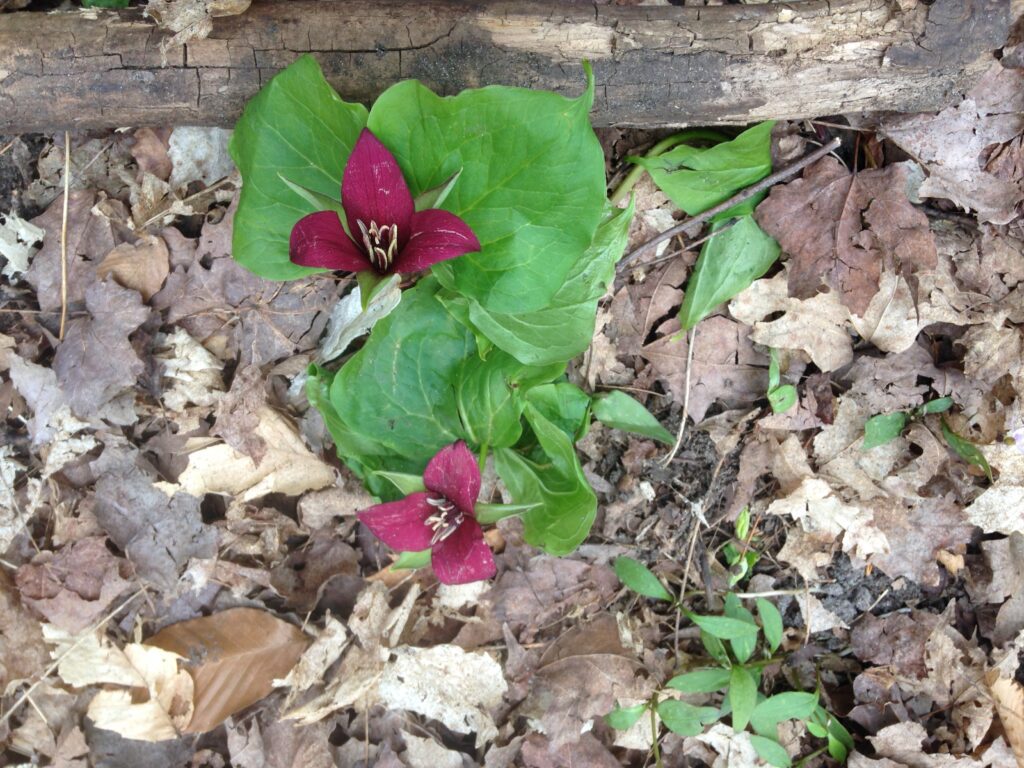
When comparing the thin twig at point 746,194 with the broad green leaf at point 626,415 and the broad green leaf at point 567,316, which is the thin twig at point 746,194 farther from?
the broad green leaf at point 626,415

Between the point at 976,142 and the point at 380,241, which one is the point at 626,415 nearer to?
the point at 380,241

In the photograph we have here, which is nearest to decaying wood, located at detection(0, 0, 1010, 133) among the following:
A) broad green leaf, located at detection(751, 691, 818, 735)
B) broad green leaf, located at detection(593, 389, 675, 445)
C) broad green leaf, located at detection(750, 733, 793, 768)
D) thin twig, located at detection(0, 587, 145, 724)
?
broad green leaf, located at detection(593, 389, 675, 445)

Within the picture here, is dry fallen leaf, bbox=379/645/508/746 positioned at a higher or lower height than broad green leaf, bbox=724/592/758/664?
lower

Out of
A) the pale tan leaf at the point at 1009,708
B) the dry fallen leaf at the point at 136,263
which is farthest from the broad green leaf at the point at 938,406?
the dry fallen leaf at the point at 136,263

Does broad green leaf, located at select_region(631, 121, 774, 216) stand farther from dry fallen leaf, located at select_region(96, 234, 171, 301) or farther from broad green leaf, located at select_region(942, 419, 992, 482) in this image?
dry fallen leaf, located at select_region(96, 234, 171, 301)

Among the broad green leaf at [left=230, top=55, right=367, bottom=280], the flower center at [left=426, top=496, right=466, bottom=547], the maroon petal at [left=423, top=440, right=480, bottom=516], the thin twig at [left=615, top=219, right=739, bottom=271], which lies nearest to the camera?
the broad green leaf at [left=230, top=55, right=367, bottom=280]

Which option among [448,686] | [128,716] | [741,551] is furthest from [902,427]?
[128,716]

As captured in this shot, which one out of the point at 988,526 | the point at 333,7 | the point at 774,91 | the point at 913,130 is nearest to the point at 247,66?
the point at 333,7
